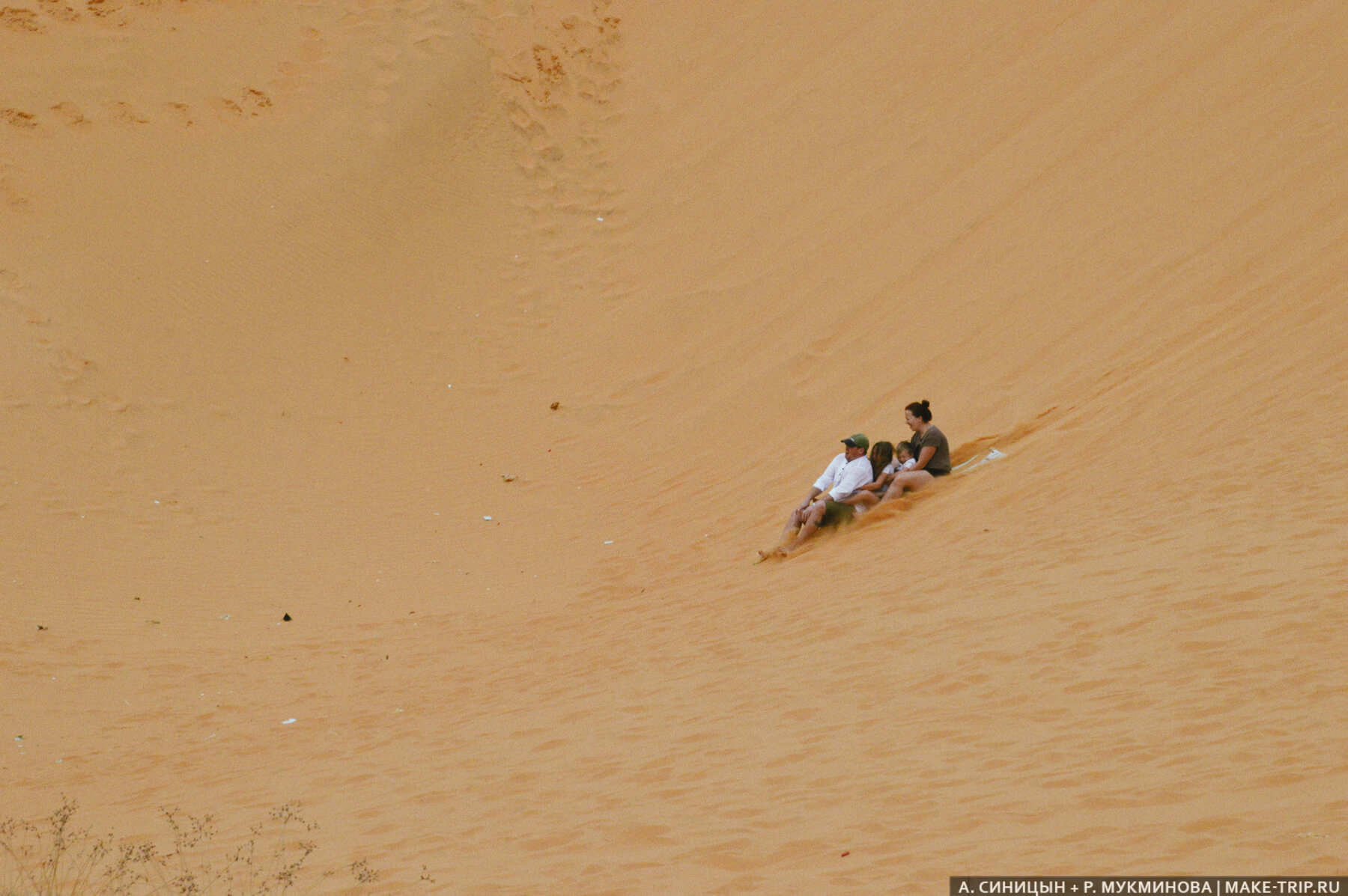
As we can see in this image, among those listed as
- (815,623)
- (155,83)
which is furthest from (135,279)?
(815,623)

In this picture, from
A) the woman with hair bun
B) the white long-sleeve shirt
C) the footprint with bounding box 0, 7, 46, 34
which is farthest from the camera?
the footprint with bounding box 0, 7, 46, 34

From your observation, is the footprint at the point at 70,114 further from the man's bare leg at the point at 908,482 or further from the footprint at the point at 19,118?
the man's bare leg at the point at 908,482

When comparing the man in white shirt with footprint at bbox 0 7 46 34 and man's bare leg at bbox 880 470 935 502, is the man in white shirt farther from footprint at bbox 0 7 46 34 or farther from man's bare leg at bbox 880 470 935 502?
footprint at bbox 0 7 46 34

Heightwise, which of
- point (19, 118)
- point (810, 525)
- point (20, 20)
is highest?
point (20, 20)

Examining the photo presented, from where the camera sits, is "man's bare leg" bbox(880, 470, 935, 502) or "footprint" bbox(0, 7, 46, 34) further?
"footprint" bbox(0, 7, 46, 34)

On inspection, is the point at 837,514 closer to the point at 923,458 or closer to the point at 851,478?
the point at 851,478

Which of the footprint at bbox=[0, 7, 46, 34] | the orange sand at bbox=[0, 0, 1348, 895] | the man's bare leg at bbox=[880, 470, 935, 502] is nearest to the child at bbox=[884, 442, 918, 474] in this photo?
the man's bare leg at bbox=[880, 470, 935, 502]

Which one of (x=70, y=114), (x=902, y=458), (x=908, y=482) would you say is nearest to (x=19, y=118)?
(x=70, y=114)
